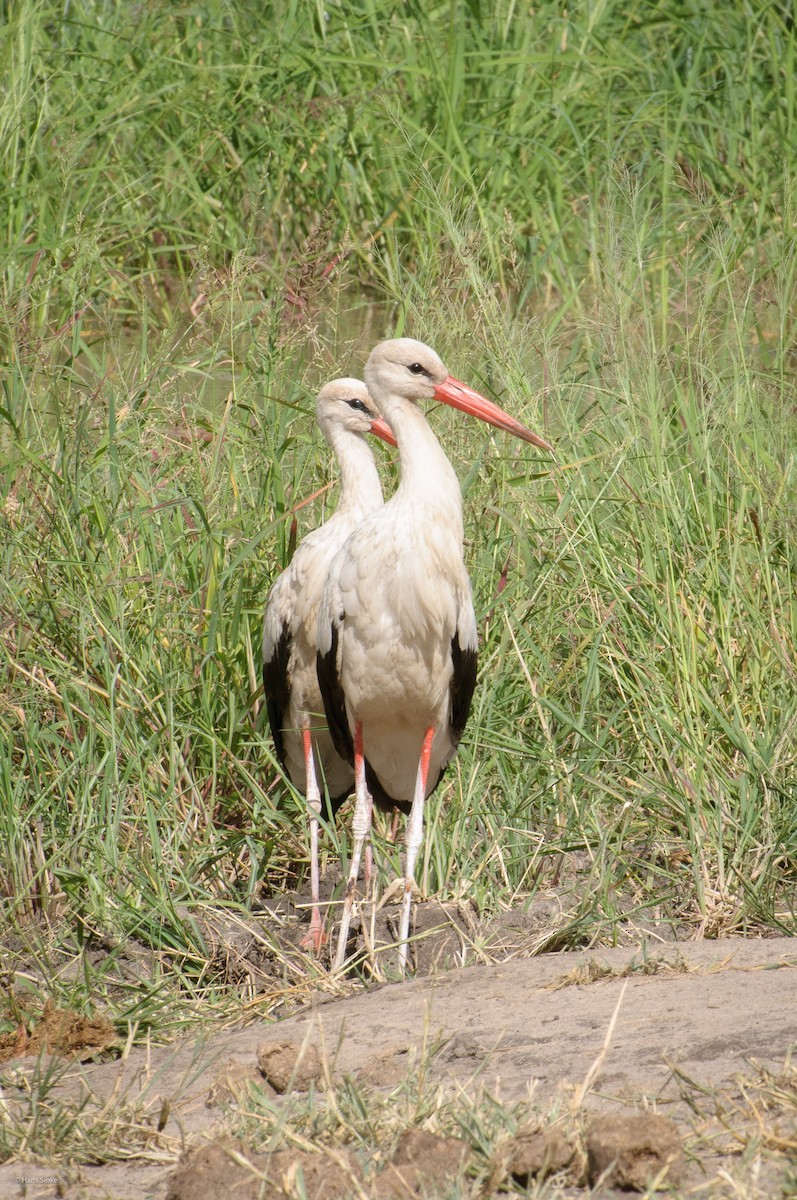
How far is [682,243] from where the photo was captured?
6.05m

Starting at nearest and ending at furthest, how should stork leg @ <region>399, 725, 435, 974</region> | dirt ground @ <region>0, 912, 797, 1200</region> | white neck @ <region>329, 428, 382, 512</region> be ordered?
dirt ground @ <region>0, 912, 797, 1200</region>
stork leg @ <region>399, 725, 435, 974</region>
white neck @ <region>329, 428, 382, 512</region>

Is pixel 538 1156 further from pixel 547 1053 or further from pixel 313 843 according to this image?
pixel 313 843

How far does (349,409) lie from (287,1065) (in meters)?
2.20

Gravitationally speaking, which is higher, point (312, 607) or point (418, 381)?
point (418, 381)

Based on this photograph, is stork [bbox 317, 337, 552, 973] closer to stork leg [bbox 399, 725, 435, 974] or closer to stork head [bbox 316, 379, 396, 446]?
stork leg [bbox 399, 725, 435, 974]

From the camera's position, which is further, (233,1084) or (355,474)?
(355,474)

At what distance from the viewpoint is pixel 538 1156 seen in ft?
7.95

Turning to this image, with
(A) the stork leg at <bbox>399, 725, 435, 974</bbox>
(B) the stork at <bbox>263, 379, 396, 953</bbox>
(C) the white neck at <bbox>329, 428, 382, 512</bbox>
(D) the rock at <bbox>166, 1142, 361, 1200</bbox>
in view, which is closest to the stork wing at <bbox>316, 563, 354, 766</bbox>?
(B) the stork at <bbox>263, 379, 396, 953</bbox>

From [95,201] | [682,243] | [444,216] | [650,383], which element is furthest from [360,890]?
[95,201]

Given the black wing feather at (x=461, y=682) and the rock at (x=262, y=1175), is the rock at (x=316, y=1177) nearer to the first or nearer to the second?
the rock at (x=262, y=1175)

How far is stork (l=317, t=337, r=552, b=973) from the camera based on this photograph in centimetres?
390

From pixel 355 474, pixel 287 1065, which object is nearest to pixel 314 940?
pixel 287 1065

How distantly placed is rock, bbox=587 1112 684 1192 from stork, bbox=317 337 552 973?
1447 millimetres

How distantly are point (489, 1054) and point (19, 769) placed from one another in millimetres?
1857
